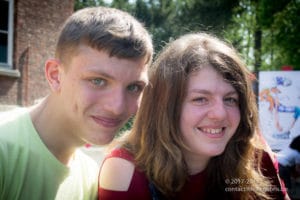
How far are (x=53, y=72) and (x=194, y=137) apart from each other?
88 cm

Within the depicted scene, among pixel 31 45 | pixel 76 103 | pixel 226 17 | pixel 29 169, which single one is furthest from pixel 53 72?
pixel 226 17

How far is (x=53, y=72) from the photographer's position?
6.25ft

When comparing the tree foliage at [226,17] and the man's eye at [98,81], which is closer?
the man's eye at [98,81]

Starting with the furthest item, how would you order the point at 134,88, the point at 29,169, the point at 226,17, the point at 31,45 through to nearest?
the point at 226,17
the point at 31,45
the point at 134,88
the point at 29,169

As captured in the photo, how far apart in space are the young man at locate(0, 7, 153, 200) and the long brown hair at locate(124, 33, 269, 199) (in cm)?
45

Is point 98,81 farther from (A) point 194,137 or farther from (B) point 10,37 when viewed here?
(B) point 10,37

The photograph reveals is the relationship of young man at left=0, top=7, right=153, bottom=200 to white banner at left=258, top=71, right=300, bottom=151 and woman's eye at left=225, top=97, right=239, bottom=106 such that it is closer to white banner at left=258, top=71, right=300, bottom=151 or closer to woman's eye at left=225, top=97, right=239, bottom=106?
woman's eye at left=225, top=97, right=239, bottom=106

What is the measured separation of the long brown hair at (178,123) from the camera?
2305 mm

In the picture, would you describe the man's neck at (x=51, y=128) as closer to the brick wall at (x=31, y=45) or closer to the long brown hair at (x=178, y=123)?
the long brown hair at (x=178, y=123)

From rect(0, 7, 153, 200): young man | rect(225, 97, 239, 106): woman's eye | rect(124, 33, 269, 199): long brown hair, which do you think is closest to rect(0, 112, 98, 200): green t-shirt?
rect(0, 7, 153, 200): young man

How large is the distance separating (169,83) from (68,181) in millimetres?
819

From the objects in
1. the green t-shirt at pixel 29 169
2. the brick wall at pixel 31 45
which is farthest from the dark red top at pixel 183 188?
the brick wall at pixel 31 45

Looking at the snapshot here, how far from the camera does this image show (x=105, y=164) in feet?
7.37

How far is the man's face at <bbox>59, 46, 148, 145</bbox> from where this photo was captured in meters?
1.77
